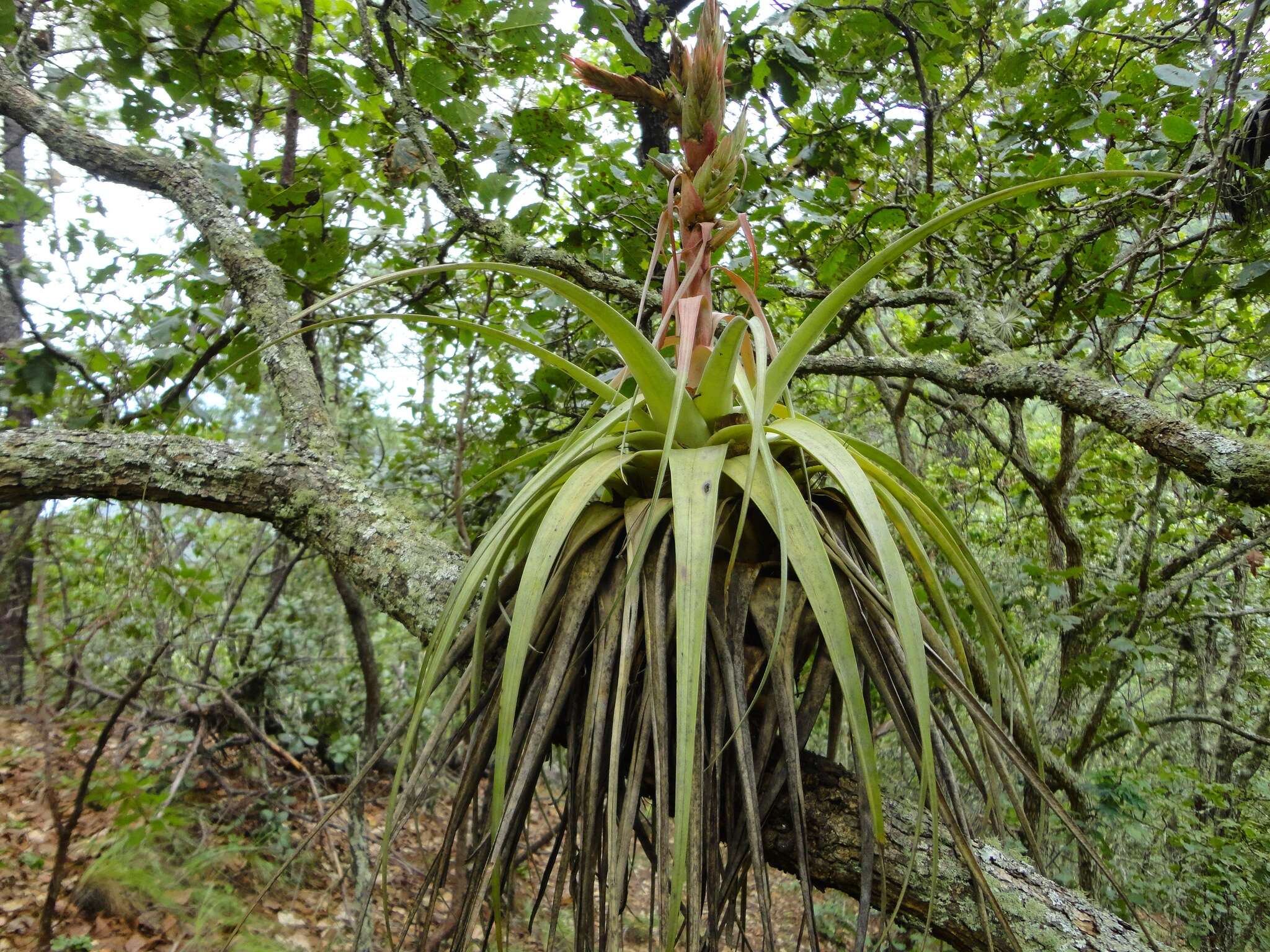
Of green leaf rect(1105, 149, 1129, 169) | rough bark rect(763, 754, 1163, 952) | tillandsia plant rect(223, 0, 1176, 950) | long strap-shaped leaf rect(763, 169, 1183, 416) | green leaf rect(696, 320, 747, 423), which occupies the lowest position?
rough bark rect(763, 754, 1163, 952)

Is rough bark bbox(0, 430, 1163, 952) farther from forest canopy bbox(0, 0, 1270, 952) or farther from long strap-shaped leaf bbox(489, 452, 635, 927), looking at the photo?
long strap-shaped leaf bbox(489, 452, 635, 927)

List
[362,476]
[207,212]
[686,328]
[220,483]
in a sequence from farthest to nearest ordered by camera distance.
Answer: [207,212] → [362,476] → [220,483] → [686,328]

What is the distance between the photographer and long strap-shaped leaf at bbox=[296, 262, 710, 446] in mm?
761

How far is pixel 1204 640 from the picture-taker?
3.53 m

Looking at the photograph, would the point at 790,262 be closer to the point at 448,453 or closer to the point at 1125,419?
the point at 1125,419

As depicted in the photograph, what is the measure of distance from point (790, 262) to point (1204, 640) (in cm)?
285

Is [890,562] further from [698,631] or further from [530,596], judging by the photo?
[530,596]

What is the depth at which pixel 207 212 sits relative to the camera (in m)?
1.69

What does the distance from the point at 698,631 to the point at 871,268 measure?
398 mm

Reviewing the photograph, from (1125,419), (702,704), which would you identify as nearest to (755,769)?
(702,704)

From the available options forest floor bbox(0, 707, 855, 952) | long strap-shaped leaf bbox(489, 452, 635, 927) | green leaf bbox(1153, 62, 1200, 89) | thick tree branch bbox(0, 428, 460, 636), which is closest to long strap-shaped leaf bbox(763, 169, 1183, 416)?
long strap-shaped leaf bbox(489, 452, 635, 927)

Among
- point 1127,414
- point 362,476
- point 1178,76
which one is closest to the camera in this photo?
point 1127,414

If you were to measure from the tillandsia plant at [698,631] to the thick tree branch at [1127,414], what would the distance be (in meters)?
0.39

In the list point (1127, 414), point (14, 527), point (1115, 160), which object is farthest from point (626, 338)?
point (14, 527)
